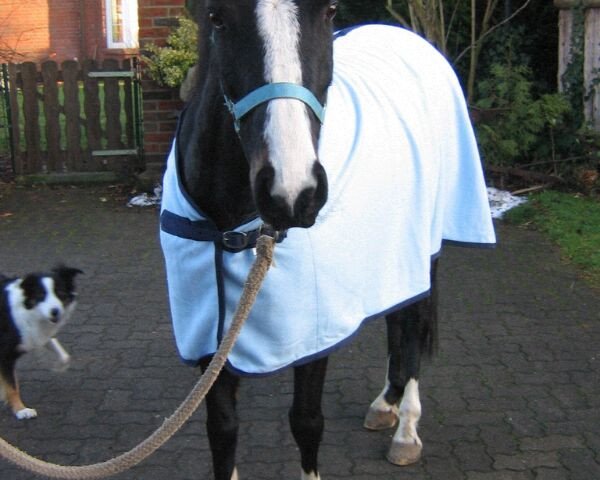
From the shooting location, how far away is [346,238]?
301 cm

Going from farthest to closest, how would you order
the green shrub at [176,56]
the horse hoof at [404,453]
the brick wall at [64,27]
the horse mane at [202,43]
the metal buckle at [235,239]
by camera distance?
the brick wall at [64,27] < the green shrub at [176,56] < the horse hoof at [404,453] < the metal buckle at [235,239] < the horse mane at [202,43]

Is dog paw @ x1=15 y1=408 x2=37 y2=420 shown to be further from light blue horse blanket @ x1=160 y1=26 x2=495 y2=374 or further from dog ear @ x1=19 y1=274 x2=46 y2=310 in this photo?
light blue horse blanket @ x1=160 y1=26 x2=495 y2=374

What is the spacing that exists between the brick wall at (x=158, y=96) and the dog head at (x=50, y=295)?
4769 mm

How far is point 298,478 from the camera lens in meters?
3.70

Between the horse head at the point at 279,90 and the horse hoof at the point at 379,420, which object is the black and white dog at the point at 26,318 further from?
the horse head at the point at 279,90

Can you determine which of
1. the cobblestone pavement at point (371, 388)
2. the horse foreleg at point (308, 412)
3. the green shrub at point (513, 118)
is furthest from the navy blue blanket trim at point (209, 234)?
the green shrub at point (513, 118)

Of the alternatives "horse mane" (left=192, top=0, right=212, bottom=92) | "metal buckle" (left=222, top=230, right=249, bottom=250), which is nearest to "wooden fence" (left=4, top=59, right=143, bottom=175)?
"horse mane" (left=192, top=0, right=212, bottom=92)

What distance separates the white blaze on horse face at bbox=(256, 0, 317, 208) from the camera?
2.03m

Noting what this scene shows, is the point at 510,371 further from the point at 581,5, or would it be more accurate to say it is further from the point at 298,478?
the point at 581,5

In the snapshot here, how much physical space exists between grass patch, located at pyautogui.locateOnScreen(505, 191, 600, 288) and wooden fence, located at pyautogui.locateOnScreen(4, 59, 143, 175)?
4.52 meters

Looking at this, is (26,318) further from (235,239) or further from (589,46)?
(589,46)

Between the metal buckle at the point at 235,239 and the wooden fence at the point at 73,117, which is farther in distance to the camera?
the wooden fence at the point at 73,117

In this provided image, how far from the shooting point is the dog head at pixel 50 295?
14.1 ft

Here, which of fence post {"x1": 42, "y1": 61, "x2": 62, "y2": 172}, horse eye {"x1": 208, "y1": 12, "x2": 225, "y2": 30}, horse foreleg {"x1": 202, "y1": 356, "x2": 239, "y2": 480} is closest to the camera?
horse eye {"x1": 208, "y1": 12, "x2": 225, "y2": 30}
